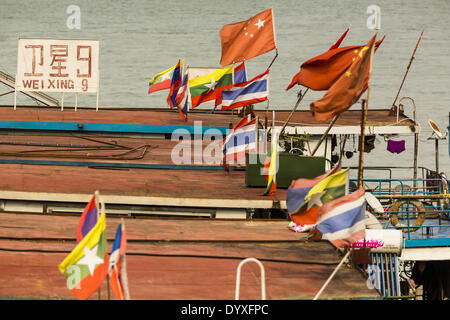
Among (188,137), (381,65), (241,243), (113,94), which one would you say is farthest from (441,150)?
(241,243)

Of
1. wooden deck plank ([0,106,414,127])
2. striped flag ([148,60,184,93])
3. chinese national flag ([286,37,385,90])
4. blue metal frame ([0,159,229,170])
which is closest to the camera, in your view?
chinese national flag ([286,37,385,90])

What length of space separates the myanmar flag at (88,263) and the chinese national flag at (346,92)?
17.0ft

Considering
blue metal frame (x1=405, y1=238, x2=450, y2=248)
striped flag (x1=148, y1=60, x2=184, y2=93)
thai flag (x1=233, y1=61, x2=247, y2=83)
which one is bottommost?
blue metal frame (x1=405, y1=238, x2=450, y2=248)

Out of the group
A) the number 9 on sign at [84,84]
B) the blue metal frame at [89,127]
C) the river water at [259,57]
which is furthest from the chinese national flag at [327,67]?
the river water at [259,57]

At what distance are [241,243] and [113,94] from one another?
172 ft

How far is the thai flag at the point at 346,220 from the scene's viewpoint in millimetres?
10617

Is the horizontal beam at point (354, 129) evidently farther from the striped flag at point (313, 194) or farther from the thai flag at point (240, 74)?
→ the striped flag at point (313, 194)

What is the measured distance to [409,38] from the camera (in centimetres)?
7475

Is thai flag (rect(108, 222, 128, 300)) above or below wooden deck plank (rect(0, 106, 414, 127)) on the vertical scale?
below

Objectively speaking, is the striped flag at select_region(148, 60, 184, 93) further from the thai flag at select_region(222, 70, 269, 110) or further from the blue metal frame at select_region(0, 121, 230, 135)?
the thai flag at select_region(222, 70, 269, 110)

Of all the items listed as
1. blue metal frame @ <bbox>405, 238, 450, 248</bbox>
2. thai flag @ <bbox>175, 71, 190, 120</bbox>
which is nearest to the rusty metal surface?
blue metal frame @ <bbox>405, 238, 450, 248</bbox>

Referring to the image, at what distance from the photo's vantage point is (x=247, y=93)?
62.3ft

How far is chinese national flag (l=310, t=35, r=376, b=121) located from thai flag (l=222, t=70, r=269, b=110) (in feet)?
21.5

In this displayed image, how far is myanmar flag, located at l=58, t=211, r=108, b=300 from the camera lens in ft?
26.8
